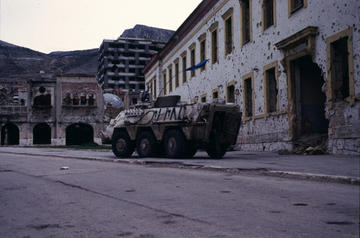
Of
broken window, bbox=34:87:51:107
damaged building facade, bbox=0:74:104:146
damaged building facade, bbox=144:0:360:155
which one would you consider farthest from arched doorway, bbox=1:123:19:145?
damaged building facade, bbox=144:0:360:155

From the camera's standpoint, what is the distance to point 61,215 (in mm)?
5129

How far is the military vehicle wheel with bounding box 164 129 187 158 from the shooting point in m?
15.6

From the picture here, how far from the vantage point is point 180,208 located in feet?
17.6

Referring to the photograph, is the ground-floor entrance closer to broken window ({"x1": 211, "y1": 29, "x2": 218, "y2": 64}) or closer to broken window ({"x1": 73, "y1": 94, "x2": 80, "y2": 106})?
broken window ({"x1": 211, "y1": 29, "x2": 218, "y2": 64})

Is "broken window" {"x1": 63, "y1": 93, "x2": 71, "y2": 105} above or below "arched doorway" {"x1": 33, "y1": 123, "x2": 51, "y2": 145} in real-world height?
above

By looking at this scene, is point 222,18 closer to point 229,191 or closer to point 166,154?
point 166,154

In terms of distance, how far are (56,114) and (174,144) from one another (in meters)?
40.3

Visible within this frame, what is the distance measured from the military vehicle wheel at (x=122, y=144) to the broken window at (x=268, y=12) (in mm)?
7557

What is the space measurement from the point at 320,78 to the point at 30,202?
47.0 feet

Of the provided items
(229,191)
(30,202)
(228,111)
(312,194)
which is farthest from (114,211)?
(228,111)

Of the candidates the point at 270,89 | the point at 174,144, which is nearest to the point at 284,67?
the point at 270,89

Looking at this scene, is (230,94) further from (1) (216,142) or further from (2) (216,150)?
(2) (216,150)

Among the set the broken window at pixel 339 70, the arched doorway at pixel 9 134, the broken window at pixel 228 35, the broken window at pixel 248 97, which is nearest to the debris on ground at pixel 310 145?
the broken window at pixel 339 70

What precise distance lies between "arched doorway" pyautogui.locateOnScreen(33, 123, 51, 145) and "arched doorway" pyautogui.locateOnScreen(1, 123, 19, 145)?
221cm
